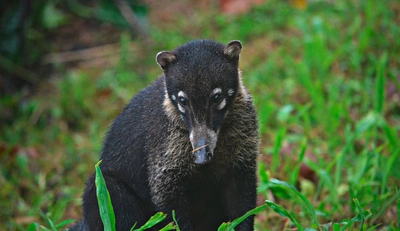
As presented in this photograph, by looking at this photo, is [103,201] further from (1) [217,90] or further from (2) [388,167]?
(2) [388,167]

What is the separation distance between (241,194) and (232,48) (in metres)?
1.08

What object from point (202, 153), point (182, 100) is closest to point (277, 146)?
point (182, 100)

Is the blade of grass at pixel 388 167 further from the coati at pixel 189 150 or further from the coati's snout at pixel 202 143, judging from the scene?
the coati's snout at pixel 202 143

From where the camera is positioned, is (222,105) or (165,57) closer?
(222,105)

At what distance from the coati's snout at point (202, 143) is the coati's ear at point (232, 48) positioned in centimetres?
63

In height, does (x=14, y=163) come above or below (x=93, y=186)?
above

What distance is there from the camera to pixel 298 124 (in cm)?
675

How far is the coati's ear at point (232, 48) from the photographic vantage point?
4.16m

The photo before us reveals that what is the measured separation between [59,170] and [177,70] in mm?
3546

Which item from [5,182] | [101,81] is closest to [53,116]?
[101,81]

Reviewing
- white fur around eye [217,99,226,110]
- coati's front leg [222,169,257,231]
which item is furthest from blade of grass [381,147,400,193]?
white fur around eye [217,99,226,110]

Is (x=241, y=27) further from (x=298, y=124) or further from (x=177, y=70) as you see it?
(x=177, y=70)

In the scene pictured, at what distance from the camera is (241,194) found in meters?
4.27

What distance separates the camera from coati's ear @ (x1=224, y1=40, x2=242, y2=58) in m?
4.16
